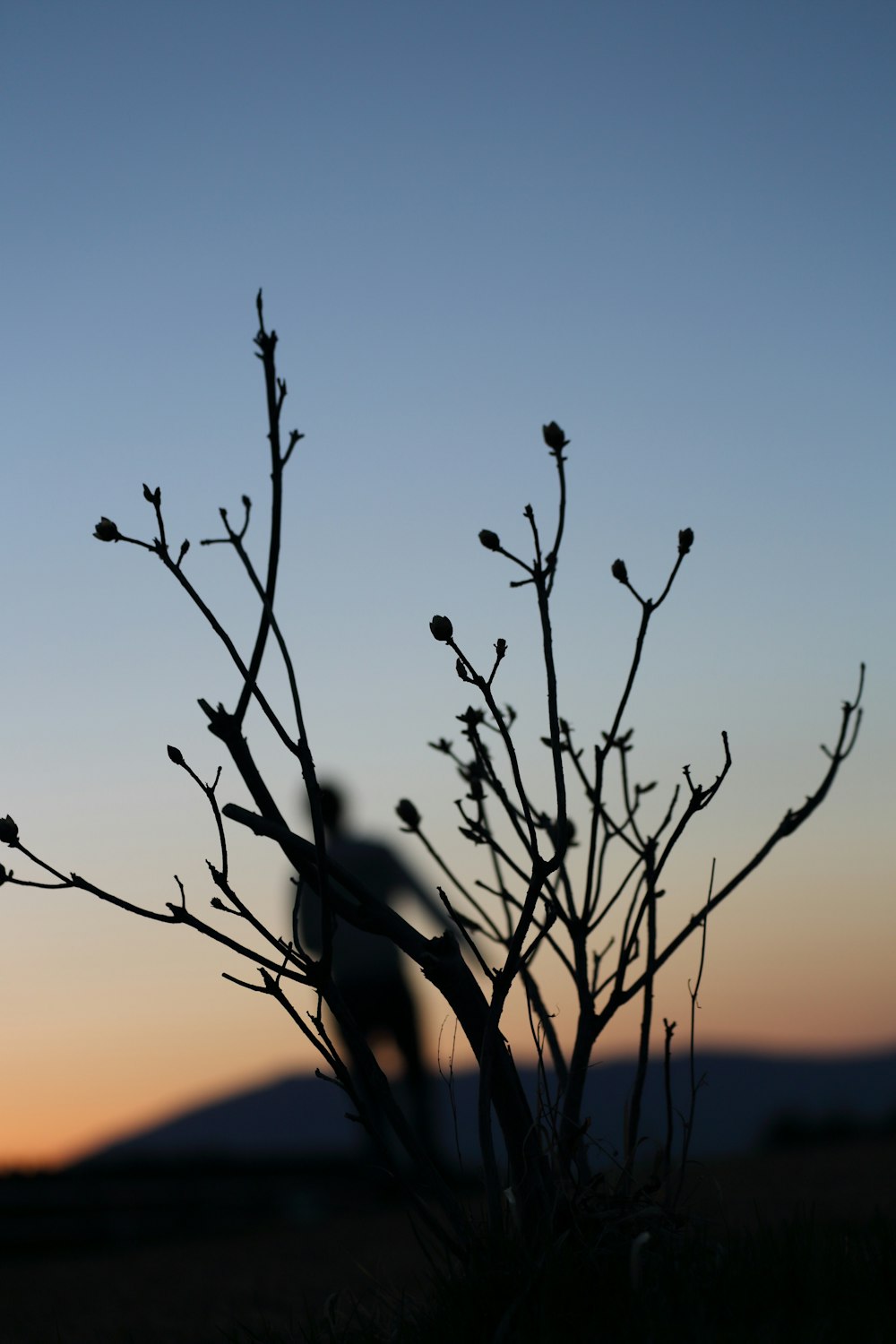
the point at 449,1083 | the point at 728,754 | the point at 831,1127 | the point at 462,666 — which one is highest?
the point at 462,666

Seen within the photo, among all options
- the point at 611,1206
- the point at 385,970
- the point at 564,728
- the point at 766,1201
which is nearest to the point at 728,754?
the point at 564,728

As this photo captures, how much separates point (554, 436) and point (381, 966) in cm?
677

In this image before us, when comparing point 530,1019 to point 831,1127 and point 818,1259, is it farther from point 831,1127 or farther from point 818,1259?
point 831,1127

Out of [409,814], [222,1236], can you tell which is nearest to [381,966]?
[222,1236]

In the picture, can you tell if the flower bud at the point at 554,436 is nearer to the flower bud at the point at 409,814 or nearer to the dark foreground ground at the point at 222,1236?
the flower bud at the point at 409,814

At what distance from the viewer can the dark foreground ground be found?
199 inches

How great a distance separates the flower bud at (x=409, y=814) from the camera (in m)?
3.47

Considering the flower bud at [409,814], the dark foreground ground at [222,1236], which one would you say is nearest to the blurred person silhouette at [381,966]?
the dark foreground ground at [222,1236]

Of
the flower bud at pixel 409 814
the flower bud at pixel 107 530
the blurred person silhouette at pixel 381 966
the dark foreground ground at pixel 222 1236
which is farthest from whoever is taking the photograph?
the blurred person silhouette at pixel 381 966

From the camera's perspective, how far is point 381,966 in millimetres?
8758

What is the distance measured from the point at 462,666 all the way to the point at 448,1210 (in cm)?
132

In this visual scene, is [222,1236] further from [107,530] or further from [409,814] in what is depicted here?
[107,530]

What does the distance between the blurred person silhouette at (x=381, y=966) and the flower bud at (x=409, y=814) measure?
195 inches

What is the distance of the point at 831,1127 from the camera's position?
35.4 ft
